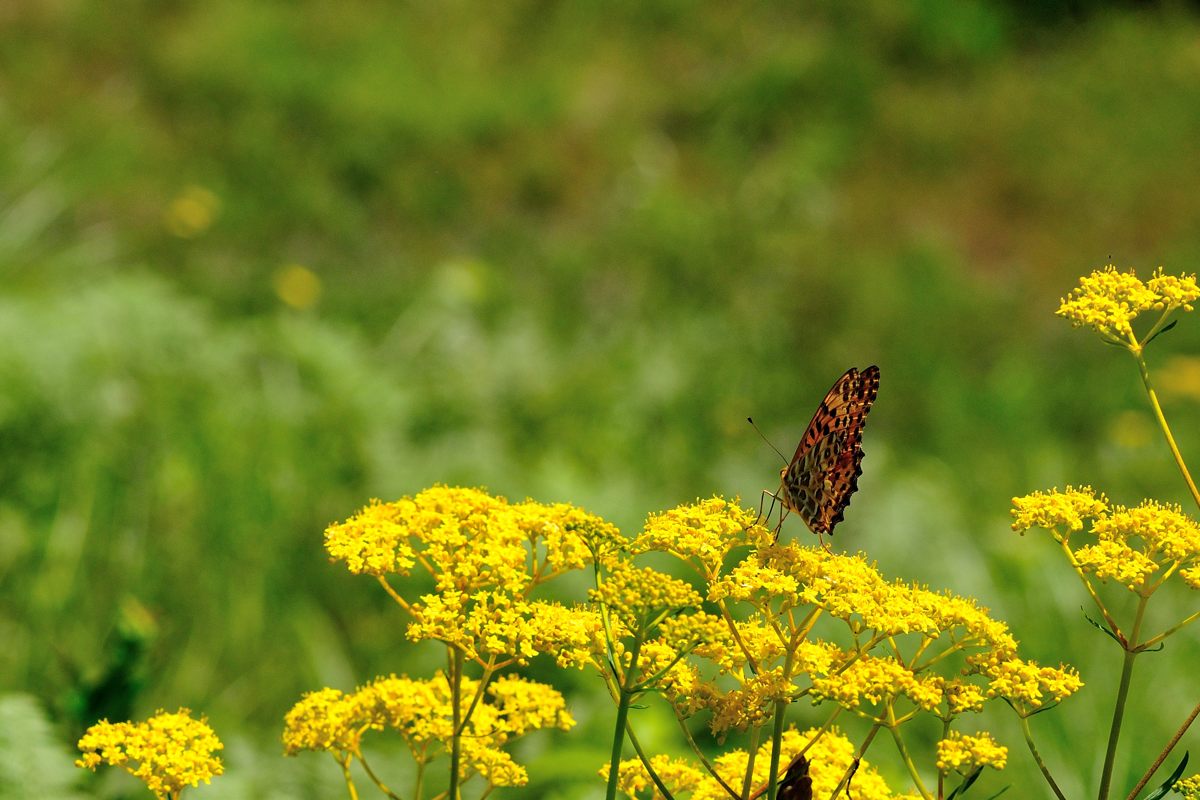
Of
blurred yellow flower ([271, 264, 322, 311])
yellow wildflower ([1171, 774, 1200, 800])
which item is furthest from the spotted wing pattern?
blurred yellow flower ([271, 264, 322, 311])

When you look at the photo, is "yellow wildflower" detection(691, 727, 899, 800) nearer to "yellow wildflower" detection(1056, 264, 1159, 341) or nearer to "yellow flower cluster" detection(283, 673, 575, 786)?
"yellow flower cluster" detection(283, 673, 575, 786)

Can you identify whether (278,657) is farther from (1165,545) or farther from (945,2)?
(945,2)

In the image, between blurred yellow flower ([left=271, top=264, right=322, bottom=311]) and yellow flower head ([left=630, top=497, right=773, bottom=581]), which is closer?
yellow flower head ([left=630, top=497, right=773, bottom=581])

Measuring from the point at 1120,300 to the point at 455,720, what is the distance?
1090mm

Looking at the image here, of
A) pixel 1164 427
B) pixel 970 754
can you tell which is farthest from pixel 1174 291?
pixel 970 754

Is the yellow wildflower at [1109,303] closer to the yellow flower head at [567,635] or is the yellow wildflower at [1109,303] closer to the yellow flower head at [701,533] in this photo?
the yellow flower head at [701,533]

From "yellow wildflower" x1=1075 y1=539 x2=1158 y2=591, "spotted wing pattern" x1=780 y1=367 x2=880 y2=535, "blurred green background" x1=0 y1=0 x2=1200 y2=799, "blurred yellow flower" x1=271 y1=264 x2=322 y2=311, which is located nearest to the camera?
"yellow wildflower" x1=1075 y1=539 x2=1158 y2=591

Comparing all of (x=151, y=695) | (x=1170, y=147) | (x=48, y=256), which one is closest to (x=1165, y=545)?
(x=151, y=695)

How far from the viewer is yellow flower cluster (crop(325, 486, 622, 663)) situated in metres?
1.62

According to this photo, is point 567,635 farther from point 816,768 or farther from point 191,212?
point 191,212

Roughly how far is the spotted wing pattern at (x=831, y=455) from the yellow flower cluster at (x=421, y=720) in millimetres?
773

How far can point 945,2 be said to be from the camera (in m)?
14.6

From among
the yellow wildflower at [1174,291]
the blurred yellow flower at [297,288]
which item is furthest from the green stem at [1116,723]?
the blurred yellow flower at [297,288]

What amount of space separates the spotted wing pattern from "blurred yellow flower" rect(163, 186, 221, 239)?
8.16m
